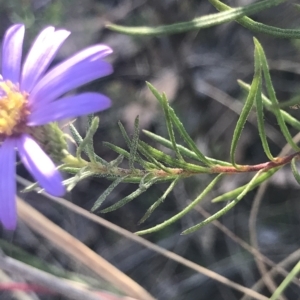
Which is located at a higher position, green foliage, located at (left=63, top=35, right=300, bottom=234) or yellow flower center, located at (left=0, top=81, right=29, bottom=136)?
yellow flower center, located at (left=0, top=81, right=29, bottom=136)

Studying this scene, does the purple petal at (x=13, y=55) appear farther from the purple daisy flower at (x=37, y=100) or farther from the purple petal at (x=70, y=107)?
the purple petal at (x=70, y=107)

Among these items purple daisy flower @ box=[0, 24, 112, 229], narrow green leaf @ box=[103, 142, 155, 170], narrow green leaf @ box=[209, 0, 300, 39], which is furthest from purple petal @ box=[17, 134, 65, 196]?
narrow green leaf @ box=[209, 0, 300, 39]

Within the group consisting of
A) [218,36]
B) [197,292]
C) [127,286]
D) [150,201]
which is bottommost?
[197,292]

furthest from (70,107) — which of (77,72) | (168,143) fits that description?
(168,143)

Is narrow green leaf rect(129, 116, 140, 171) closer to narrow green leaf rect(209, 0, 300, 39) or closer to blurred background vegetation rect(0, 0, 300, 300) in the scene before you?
narrow green leaf rect(209, 0, 300, 39)

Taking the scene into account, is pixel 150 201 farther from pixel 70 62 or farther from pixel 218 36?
pixel 70 62

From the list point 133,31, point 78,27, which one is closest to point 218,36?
point 78,27

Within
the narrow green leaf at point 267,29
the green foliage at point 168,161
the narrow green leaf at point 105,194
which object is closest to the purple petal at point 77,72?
the green foliage at point 168,161
